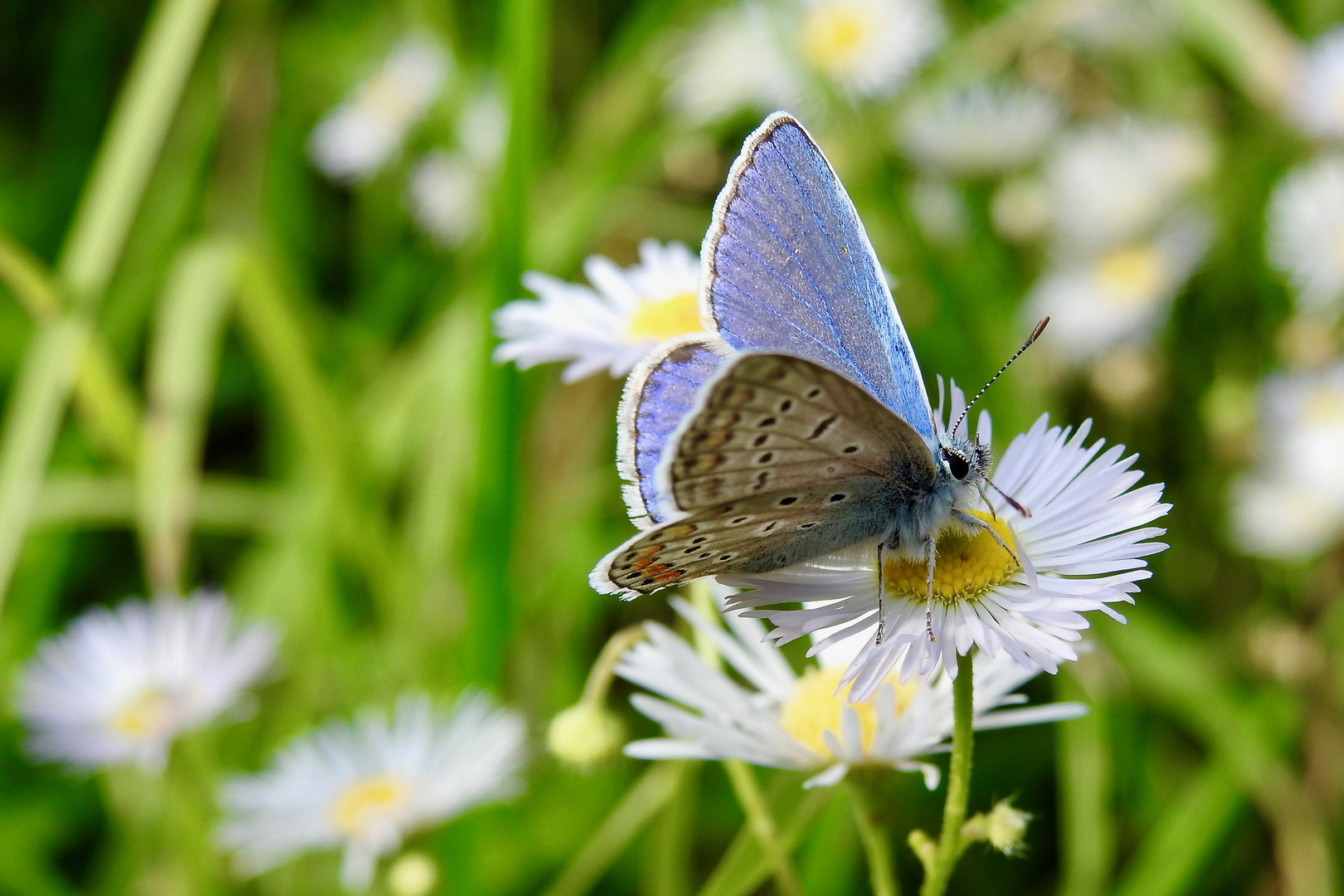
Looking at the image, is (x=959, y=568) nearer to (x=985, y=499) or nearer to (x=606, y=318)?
(x=985, y=499)

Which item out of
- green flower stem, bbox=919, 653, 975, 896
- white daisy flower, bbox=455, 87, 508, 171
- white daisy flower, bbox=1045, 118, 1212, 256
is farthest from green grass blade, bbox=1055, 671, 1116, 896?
white daisy flower, bbox=455, 87, 508, 171

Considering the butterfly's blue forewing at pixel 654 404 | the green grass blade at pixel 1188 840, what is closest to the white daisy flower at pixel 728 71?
the green grass blade at pixel 1188 840

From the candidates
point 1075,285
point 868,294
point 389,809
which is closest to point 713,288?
point 868,294

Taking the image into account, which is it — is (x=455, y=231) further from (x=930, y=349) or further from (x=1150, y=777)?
(x=1150, y=777)

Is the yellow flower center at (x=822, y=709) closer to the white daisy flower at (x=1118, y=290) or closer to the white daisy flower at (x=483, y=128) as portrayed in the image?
the white daisy flower at (x=1118, y=290)

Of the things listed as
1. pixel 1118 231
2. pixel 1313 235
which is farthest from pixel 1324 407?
pixel 1118 231

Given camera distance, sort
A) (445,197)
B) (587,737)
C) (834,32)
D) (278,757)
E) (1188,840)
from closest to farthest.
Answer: (587,737)
(278,757)
(1188,840)
(834,32)
(445,197)
